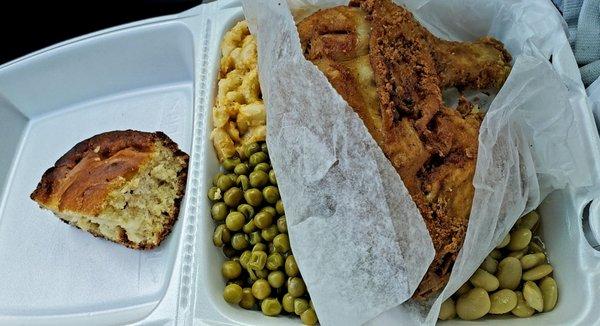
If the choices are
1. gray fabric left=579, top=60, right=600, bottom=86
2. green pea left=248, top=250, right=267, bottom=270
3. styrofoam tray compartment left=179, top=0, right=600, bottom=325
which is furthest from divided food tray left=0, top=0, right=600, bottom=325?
gray fabric left=579, top=60, right=600, bottom=86

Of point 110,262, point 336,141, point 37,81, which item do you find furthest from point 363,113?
point 37,81

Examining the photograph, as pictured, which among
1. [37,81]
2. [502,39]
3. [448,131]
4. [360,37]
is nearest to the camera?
[448,131]

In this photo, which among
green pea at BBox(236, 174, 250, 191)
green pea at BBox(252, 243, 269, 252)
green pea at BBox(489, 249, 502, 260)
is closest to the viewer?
green pea at BBox(489, 249, 502, 260)

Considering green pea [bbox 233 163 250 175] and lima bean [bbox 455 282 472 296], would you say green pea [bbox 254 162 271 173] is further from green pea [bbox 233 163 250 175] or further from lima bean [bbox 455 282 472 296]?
lima bean [bbox 455 282 472 296]

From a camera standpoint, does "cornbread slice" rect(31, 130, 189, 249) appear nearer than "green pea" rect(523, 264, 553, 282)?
No

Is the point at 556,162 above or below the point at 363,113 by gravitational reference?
below

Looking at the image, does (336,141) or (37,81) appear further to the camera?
(37,81)

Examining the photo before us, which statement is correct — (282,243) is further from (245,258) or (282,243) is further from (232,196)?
(232,196)

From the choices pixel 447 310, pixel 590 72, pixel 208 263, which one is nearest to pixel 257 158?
pixel 208 263

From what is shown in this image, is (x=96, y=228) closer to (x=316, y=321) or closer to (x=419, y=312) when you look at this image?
(x=316, y=321)
